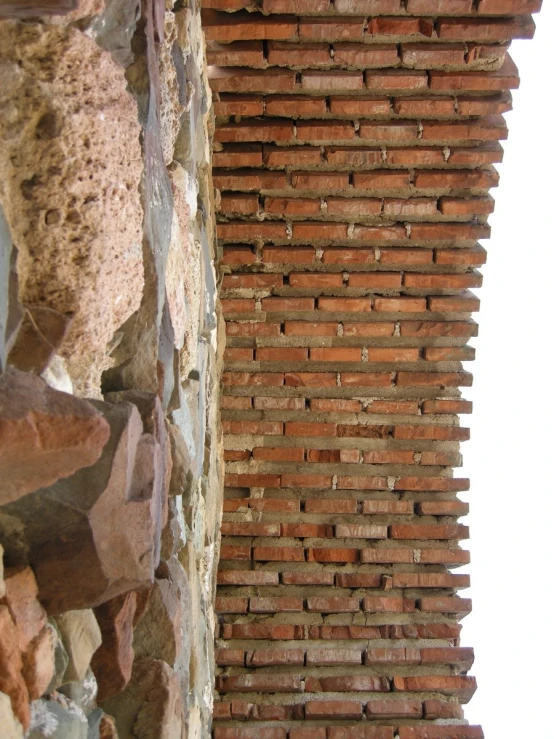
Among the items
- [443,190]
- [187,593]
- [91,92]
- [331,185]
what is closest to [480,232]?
A: [443,190]

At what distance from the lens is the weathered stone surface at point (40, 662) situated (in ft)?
3.76

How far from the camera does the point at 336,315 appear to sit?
10.7 feet

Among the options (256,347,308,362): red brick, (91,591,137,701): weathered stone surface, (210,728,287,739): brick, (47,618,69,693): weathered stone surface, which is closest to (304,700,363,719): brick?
(210,728,287,739): brick

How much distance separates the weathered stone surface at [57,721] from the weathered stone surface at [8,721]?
5 cm

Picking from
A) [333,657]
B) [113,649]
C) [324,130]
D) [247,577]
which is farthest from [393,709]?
[324,130]

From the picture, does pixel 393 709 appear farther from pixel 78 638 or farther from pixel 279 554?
pixel 78 638

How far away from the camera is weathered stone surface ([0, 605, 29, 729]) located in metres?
1.06

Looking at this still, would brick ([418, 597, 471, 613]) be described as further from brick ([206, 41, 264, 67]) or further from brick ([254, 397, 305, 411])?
brick ([206, 41, 264, 67])

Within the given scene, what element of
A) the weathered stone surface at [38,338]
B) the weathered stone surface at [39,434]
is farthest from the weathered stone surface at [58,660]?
the weathered stone surface at [38,338]

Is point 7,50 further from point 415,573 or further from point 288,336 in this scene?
point 415,573

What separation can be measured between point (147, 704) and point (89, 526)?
1.86 feet

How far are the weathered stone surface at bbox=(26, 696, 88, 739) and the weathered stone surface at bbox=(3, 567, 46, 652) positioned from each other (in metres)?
0.10

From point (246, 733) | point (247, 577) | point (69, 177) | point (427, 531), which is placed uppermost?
point (69, 177)

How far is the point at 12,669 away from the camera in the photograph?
1.08m
